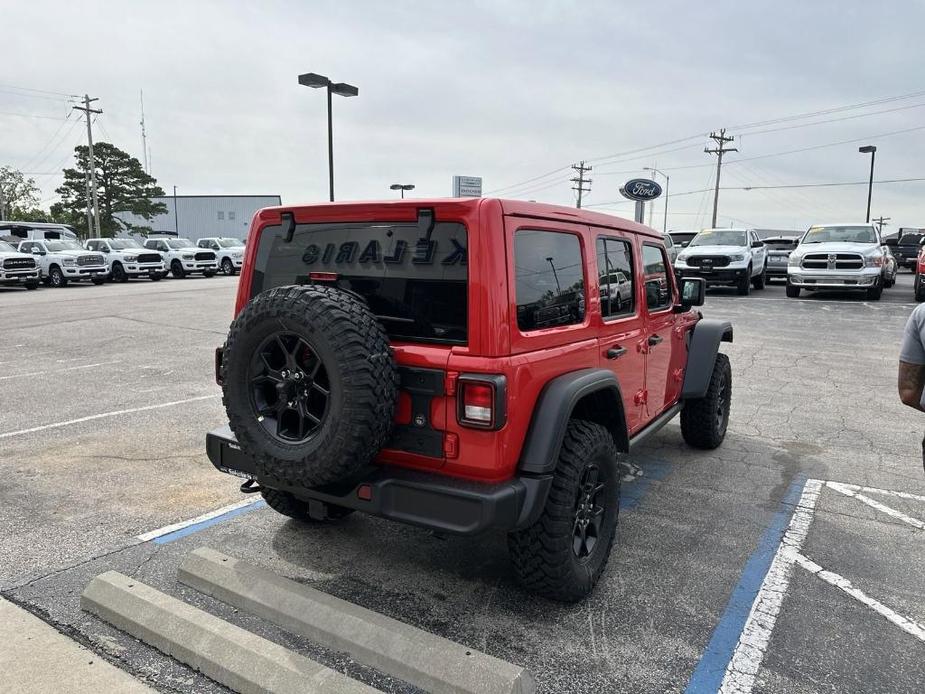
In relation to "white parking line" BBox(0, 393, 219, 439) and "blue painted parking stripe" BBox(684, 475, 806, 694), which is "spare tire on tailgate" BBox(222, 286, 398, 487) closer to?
"blue painted parking stripe" BBox(684, 475, 806, 694)

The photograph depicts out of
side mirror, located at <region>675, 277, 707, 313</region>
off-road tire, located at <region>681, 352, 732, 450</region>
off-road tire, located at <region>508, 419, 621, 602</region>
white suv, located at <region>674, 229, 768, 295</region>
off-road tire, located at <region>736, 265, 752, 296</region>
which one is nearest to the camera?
off-road tire, located at <region>508, 419, 621, 602</region>

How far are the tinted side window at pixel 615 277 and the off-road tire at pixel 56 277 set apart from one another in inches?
1000

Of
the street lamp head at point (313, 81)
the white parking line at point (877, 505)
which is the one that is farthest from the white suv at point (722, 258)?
the white parking line at point (877, 505)

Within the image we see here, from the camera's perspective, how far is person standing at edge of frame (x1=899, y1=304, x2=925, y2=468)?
2.72 meters

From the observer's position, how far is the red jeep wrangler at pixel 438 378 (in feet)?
9.02

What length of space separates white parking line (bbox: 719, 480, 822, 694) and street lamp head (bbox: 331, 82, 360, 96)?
58.4 feet

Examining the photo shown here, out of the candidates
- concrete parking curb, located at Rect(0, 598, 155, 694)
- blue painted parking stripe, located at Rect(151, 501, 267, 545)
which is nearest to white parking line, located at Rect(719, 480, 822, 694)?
concrete parking curb, located at Rect(0, 598, 155, 694)

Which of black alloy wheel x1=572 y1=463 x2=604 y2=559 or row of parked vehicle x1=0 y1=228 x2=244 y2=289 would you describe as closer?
black alloy wheel x1=572 y1=463 x2=604 y2=559

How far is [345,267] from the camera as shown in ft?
10.6

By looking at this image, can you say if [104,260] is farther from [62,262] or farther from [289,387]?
[289,387]

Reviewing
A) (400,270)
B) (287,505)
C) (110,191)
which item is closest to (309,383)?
(400,270)

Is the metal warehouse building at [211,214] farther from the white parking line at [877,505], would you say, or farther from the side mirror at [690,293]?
the white parking line at [877,505]

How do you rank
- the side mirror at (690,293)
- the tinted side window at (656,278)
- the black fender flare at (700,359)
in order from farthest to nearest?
the black fender flare at (700,359) → the side mirror at (690,293) → the tinted side window at (656,278)

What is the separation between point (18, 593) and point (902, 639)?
4.05m
